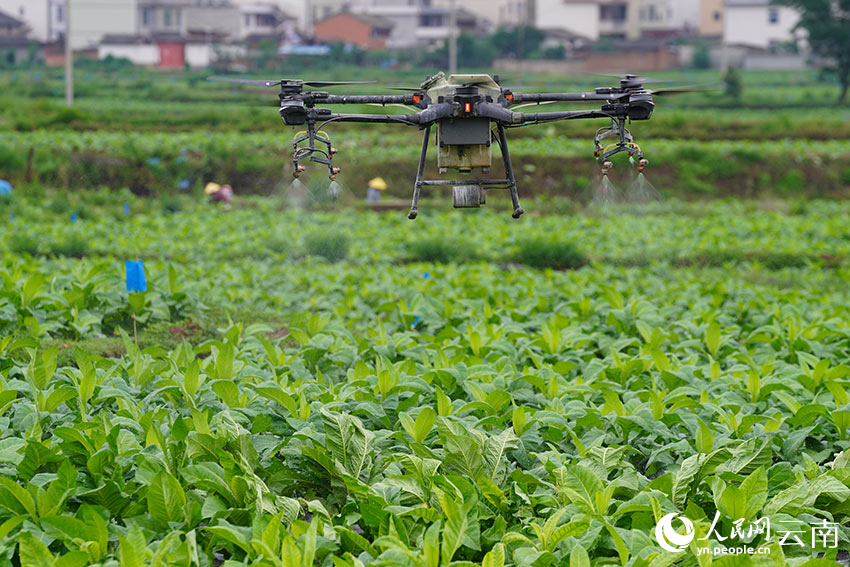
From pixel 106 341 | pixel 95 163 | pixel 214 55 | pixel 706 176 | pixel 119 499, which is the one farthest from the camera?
pixel 214 55

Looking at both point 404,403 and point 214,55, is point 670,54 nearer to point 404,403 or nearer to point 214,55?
point 214,55

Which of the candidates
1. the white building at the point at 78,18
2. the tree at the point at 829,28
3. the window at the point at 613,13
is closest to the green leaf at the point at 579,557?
the tree at the point at 829,28

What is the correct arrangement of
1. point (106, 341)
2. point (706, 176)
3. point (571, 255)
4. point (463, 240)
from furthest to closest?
point (706, 176), point (463, 240), point (571, 255), point (106, 341)

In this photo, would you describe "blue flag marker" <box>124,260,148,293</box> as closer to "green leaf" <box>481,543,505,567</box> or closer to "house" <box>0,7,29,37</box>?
"green leaf" <box>481,543,505,567</box>

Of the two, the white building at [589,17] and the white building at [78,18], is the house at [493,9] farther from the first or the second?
the white building at [78,18]

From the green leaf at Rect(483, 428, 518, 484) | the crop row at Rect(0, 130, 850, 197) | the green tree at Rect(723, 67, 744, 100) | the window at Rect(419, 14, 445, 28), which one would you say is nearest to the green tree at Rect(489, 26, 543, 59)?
the green tree at Rect(723, 67, 744, 100)

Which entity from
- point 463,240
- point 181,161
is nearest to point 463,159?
point 463,240

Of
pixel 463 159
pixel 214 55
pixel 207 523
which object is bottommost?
pixel 207 523
